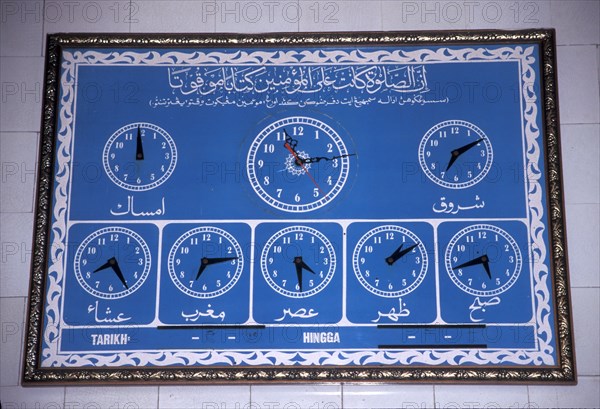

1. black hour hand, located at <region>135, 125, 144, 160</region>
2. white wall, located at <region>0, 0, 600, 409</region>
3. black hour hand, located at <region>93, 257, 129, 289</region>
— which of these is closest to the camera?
white wall, located at <region>0, 0, 600, 409</region>

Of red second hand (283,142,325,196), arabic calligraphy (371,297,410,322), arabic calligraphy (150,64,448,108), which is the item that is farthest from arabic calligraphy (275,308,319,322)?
arabic calligraphy (150,64,448,108)

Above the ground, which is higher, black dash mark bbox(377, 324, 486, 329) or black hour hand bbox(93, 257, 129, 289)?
black hour hand bbox(93, 257, 129, 289)

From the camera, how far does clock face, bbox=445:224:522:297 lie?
2684mm

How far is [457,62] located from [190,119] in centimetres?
108

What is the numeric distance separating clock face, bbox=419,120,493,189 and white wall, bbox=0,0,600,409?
1.04 ft

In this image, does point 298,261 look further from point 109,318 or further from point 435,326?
point 109,318

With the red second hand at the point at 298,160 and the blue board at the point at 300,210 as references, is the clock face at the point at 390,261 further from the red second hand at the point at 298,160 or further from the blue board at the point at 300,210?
the red second hand at the point at 298,160

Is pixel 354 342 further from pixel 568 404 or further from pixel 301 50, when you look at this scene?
pixel 301 50

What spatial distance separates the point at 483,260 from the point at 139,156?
1364mm

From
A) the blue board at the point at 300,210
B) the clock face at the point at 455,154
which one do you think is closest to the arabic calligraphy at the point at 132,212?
the blue board at the point at 300,210

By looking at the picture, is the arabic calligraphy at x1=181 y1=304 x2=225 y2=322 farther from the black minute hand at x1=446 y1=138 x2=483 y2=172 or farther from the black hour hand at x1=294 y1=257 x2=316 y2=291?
the black minute hand at x1=446 y1=138 x2=483 y2=172

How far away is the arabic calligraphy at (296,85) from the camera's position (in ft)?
9.43

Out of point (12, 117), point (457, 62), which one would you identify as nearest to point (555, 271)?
point (457, 62)

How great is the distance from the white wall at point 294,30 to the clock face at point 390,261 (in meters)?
0.37
